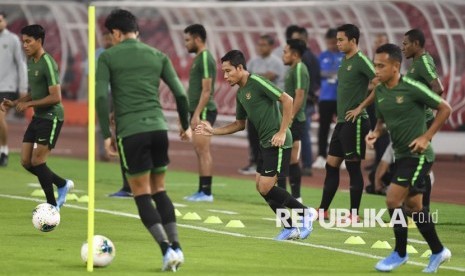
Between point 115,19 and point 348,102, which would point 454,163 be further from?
point 115,19

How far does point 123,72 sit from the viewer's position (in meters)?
13.0

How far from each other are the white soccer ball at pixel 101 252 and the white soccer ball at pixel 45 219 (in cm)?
267

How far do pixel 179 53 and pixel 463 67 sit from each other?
10573 mm

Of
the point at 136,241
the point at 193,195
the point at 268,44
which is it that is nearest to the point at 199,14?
the point at 268,44

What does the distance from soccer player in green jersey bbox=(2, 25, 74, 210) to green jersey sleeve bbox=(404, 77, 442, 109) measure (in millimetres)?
5420

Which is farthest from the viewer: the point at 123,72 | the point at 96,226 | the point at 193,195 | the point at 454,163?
the point at 454,163

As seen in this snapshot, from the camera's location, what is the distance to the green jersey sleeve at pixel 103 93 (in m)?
12.9

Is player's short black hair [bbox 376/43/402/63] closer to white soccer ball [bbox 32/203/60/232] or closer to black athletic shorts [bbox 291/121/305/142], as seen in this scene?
white soccer ball [bbox 32/203/60/232]

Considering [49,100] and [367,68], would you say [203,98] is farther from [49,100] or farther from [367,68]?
[49,100]

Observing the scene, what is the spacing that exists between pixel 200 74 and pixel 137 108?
789 cm

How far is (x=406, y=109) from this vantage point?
43.2 feet

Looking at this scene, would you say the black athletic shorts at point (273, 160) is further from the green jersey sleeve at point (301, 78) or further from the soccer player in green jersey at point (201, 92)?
the soccer player in green jersey at point (201, 92)

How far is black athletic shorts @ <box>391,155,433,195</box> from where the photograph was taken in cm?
1321

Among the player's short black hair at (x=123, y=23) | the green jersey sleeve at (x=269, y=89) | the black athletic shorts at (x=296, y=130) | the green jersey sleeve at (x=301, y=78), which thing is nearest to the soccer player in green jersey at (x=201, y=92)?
the black athletic shorts at (x=296, y=130)
